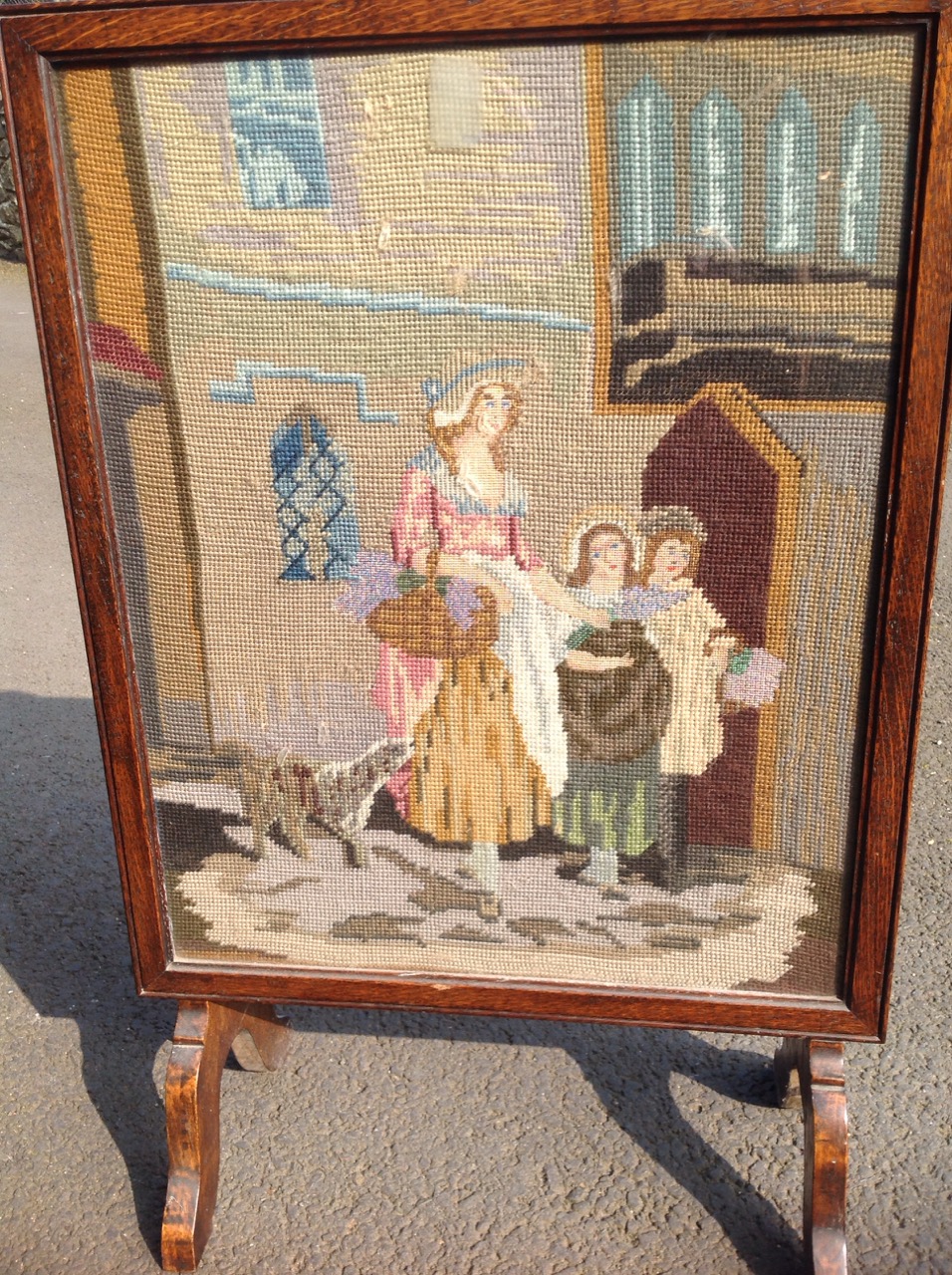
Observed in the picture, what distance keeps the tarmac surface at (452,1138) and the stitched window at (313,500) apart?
35.7 inches

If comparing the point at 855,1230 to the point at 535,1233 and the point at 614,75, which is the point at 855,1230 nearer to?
the point at 535,1233

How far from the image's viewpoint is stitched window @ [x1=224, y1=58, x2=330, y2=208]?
1013mm

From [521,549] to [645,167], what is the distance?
38cm

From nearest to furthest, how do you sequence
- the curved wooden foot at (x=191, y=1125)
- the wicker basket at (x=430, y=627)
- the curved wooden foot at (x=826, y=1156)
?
the wicker basket at (x=430, y=627), the curved wooden foot at (x=826, y=1156), the curved wooden foot at (x=191, y=1125)

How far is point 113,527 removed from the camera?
1188 mm

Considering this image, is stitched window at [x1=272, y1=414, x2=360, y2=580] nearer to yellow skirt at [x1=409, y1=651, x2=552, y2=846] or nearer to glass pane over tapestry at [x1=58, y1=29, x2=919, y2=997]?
glass pane over tapestry at [x1=58, y1=29, x2=919, y2=997]

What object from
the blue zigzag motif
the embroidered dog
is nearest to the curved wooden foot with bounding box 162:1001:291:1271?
the embroidered dog

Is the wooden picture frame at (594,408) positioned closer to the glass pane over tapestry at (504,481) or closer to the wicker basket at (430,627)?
the glass pane over tapestry at (504,481)

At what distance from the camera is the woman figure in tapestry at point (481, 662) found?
3.63 ft

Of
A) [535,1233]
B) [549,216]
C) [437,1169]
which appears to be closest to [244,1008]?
[437,1169]

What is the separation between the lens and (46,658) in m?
3.12

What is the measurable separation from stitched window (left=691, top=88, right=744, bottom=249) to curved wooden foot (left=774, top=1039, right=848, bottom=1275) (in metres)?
0.91

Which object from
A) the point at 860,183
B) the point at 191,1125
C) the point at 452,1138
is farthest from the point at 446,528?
the point at 452,1138

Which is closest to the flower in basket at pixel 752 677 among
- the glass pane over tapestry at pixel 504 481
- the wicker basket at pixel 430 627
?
the glass pane over tapestry at pixel 504 481
